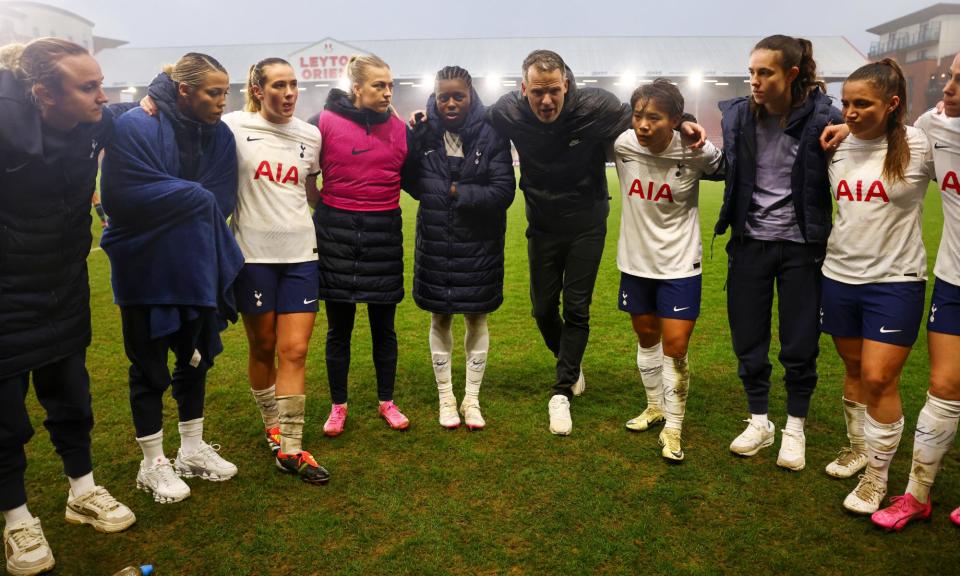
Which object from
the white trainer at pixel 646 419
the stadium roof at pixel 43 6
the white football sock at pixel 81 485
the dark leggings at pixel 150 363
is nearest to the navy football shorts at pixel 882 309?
the white trainer at pixel 646 419

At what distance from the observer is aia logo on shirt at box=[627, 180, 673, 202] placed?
150 inches

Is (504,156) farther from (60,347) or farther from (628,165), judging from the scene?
(60,347)

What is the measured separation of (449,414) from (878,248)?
8.44ft

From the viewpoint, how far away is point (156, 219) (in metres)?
3.15

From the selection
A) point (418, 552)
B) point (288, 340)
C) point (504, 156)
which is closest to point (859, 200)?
point (504, 156)

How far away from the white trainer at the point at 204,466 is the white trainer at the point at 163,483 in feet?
0.52

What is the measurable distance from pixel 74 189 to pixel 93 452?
185 centimetres

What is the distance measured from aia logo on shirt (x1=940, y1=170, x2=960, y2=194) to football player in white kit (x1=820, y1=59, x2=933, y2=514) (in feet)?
0.39

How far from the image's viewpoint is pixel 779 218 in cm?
361

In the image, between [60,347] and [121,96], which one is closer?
[60,347]

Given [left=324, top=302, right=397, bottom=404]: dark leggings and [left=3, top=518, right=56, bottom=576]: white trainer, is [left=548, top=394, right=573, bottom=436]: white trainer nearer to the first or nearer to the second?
[left=324, top=302, right=397, bottom=404]: dark leggings

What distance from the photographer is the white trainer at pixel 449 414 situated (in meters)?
4.39

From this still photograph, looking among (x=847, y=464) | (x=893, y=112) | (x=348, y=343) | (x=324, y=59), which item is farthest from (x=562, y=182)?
(x=324, y=59)

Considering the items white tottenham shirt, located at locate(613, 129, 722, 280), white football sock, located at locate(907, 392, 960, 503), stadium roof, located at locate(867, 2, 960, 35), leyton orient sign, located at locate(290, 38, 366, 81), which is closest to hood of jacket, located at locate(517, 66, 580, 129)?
white tottenham shirt, located at locate(613, 129, 722, 280)
